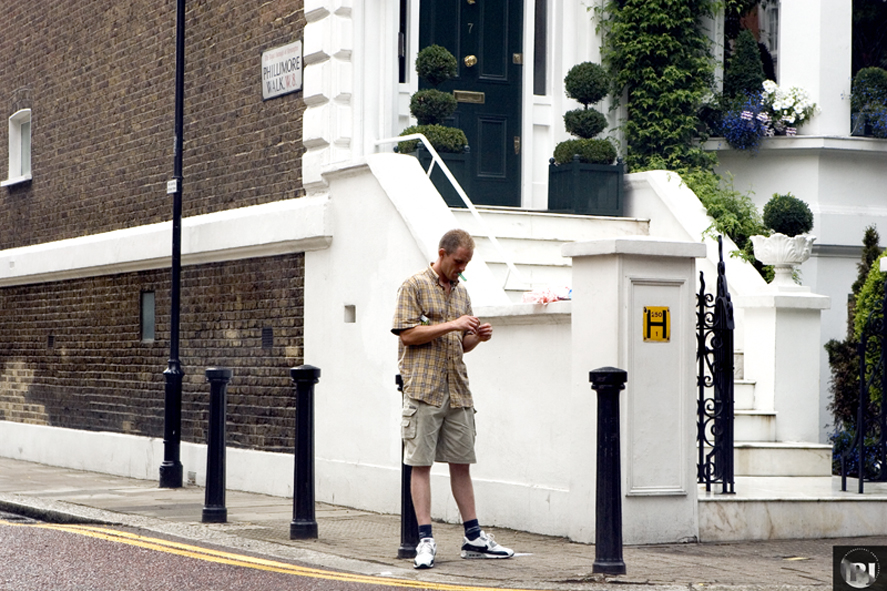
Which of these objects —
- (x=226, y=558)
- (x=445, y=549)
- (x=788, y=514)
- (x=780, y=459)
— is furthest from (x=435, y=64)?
(x=226, y=558)

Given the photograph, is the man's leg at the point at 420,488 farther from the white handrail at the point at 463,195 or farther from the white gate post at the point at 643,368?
the white handrail at the point at 463,195

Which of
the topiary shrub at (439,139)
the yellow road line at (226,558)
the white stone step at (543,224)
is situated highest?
the topiary shrub at (439,139)

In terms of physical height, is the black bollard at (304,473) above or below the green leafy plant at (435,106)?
below

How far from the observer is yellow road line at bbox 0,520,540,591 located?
6621mm

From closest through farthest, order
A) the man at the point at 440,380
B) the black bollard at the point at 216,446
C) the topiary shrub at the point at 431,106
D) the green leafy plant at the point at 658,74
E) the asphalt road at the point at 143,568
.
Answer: the asphalt road at the point at 143,568
the man at the point at 440,380
the black bollard at the point at 216,446
the topiary shrub at the point at 431,106
the green leafy plant at the point at 658,74

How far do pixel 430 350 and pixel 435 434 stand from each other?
48 cm

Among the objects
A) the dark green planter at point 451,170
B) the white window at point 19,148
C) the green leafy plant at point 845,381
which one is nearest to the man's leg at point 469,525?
the green leafy plant at point 845,381

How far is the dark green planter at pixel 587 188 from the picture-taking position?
12500 millimetres

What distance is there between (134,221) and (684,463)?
8620mm

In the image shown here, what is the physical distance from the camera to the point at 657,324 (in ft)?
26.9

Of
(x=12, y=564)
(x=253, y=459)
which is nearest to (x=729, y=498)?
(x=12, y=564)

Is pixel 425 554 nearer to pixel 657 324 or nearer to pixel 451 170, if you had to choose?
pixel 657 324

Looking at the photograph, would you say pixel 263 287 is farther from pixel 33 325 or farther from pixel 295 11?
pixel 33 325

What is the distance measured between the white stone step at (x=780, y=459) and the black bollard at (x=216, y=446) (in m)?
3.71
